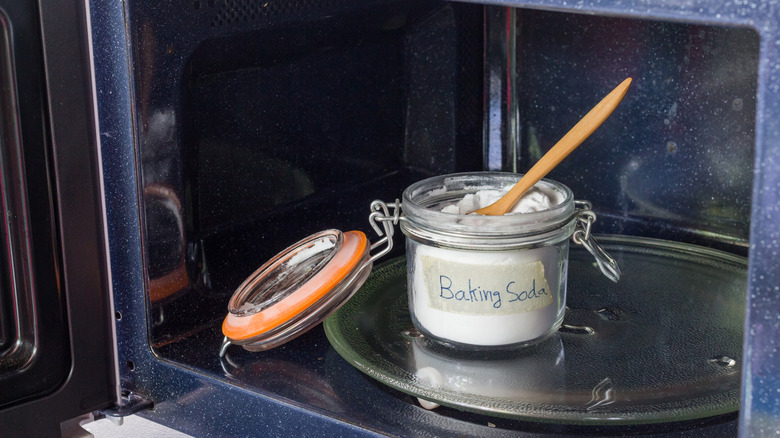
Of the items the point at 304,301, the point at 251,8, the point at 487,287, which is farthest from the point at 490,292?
the point at 251,8

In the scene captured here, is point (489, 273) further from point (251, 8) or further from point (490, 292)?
point (251, 8)

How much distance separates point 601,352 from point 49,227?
1.12 feet

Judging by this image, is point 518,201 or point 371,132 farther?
point 371,132

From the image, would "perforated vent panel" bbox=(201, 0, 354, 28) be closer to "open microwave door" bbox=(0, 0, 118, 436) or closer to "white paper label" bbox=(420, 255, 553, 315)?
"open microwave door" bbox=(0, 0, 118, 436)

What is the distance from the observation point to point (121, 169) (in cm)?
56

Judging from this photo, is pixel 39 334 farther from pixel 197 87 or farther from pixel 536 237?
pixel 536 237

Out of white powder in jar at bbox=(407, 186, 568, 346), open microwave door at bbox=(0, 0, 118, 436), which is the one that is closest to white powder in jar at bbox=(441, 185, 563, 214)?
white powder in jar at bbox=(407, 186, 568, 346)

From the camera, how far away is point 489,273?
521mm

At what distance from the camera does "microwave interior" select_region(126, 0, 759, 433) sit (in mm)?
557

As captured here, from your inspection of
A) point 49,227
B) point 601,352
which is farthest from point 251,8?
point 601,352

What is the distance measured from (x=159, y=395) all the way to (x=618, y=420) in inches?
11.5

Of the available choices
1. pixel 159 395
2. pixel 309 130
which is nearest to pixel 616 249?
pixel 309 130

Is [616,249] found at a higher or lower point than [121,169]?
lower

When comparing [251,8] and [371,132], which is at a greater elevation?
[251,8]
